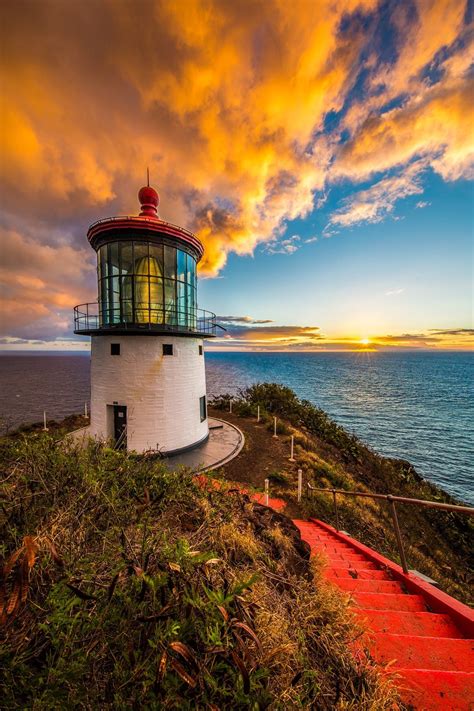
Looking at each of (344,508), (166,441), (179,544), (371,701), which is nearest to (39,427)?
(166,441)

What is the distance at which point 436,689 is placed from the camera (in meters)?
2.11

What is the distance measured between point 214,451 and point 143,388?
164 inches

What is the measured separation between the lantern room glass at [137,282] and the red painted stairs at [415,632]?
31.7 feet

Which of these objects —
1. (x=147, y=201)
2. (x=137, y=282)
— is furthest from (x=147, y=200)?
(x=137, y=282)

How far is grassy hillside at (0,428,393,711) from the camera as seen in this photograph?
1501 mm

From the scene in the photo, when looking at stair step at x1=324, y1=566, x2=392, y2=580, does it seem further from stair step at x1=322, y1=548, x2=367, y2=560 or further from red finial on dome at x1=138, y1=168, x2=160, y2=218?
red finial on dome at x1=138, y1=168, x2=160, y2=218

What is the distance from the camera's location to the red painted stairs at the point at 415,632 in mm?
2104

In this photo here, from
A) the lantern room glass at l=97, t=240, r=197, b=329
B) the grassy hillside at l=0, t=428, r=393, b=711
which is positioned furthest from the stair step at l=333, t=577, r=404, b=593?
the lantern room glass at l=97, t=240, r=197, b=329

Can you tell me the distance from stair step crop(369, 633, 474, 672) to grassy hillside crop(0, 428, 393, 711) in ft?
1.14

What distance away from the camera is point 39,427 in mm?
16078

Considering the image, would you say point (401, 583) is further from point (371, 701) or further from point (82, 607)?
point (82, 607)

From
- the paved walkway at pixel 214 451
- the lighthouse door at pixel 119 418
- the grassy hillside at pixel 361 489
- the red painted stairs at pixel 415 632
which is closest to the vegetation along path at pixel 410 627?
the red painted stairs at pixel 415 632

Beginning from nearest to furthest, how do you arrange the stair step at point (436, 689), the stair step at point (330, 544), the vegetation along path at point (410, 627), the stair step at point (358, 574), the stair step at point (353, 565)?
the stair step at point (436, 689) → the vegetation along path at point (410, 627) → the stair step at point (358, 574) → the stair step at point (353, 565) → the stair step at point (330, 544)

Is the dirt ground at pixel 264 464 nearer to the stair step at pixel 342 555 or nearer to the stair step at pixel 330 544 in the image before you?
the stair step at pixel 330 544
